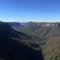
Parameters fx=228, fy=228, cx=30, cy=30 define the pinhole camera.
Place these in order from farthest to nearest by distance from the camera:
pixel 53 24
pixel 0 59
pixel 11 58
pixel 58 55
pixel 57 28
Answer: pixel 53 24 → pixel 57 28 → pixel 11 58 → pixel 58 55 → pixel 0 59

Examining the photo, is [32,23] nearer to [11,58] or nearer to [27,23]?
[27,23]

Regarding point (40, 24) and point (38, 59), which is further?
point (40, 24)

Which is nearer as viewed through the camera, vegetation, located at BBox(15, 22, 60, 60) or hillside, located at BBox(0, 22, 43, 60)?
vegetation, located at BBox(15, 22, 60, 60)

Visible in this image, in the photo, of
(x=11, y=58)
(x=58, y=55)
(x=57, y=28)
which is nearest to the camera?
(x=58, y=55)

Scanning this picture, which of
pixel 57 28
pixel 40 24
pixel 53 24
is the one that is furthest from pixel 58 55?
pixel 40 24

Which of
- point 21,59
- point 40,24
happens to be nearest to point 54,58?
point 21,59

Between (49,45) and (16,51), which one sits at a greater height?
(49,45)

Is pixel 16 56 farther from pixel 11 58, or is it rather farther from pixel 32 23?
pixel 32 23

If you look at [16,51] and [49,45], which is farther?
[49,45]

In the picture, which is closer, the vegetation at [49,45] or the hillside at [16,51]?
the vegetation at [49,45]
